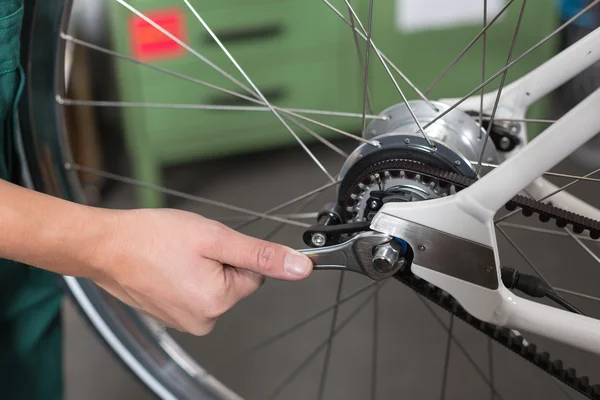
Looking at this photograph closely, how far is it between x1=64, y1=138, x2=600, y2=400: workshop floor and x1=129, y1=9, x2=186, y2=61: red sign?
451 mm

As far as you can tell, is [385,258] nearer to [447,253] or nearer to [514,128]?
[447,253]

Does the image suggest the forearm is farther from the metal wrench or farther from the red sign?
the red sign

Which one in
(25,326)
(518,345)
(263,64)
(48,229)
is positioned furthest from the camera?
(263,64)

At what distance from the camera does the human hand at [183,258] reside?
0.61 meters

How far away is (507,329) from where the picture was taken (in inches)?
28.0

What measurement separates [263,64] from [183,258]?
116 centimetres

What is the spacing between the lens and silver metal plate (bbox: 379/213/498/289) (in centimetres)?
62

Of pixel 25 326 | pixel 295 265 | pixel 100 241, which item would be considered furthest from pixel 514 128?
pixel 25 326

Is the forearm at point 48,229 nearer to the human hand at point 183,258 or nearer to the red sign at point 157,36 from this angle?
the human hand at point 183,258

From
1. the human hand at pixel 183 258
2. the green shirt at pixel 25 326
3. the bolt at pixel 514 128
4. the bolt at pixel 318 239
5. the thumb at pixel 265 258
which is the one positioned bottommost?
the green shirt at pixel 25 326

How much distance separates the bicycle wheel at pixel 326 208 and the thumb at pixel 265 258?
0.06 meters

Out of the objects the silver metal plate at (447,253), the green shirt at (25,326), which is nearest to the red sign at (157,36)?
the green shirt at (25,326)

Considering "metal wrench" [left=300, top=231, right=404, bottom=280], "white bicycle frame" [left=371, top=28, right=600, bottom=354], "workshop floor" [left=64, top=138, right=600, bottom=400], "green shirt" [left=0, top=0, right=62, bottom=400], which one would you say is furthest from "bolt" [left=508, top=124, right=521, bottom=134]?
"green shirt" [left=0, top=0, right=62, bottom=400]

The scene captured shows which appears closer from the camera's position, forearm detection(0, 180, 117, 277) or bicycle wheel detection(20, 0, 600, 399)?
forearm detection(0, 180, 117, 277)
